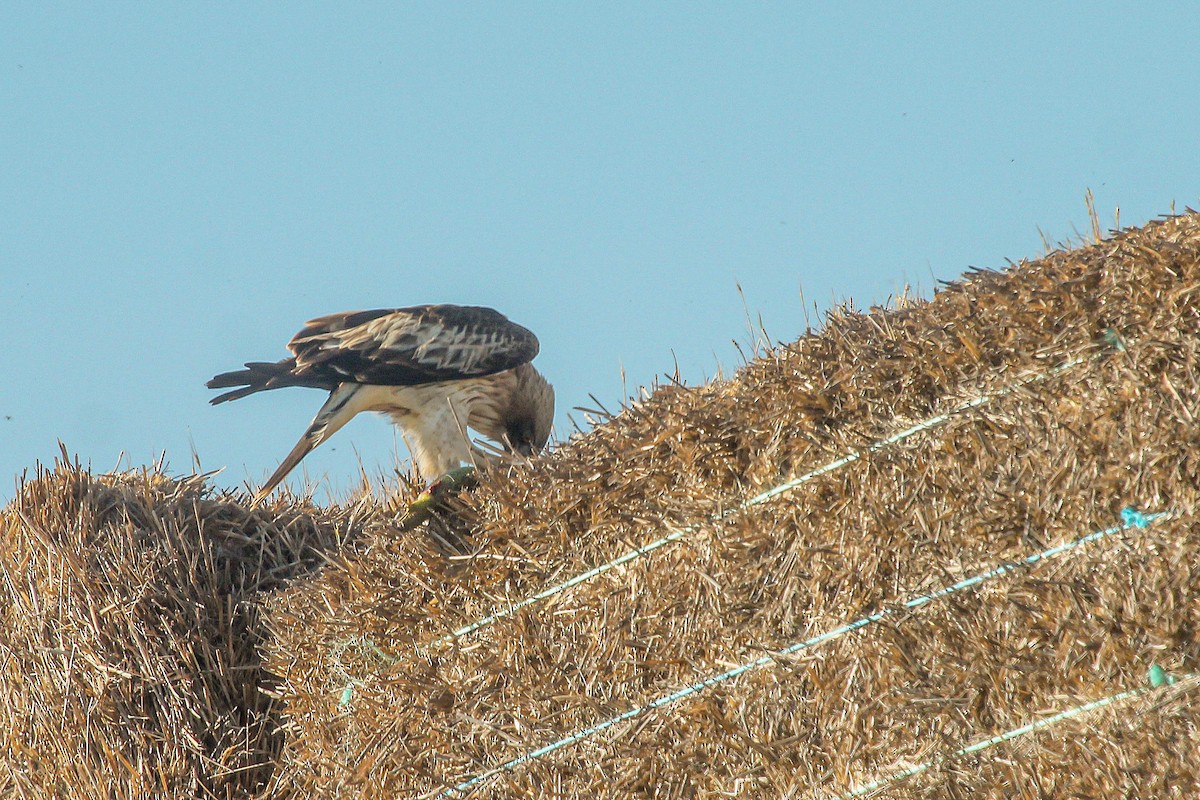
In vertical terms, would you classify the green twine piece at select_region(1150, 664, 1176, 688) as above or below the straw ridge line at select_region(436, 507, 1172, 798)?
below

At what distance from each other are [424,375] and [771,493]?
175 inches

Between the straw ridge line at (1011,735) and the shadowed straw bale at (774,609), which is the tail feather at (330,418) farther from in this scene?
the straw ridge line at (1011,735)

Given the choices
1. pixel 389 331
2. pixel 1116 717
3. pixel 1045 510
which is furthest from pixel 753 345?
pixel 389 331

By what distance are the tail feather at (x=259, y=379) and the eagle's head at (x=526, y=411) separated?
1215 mm

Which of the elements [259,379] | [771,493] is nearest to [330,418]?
[259,379]

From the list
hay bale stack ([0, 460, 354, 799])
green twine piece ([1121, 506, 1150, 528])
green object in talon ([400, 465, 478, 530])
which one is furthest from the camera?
hay bale stack ([0, 460, 354, 799])

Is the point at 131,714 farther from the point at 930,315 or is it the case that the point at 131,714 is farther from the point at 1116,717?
the point at 1116,717

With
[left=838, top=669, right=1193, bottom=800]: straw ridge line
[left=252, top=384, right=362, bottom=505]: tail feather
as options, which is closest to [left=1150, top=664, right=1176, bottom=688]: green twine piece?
[left=838, top=669, right=1193, bottom=800]: straw ridge line

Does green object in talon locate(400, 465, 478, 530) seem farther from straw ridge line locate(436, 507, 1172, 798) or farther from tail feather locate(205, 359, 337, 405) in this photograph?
tail feather locate(205, 359, 337, 405)

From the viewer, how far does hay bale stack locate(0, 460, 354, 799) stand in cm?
510

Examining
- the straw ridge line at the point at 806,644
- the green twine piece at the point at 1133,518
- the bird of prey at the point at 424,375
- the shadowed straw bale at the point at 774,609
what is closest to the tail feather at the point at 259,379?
the bird of prey at the point at 424,375

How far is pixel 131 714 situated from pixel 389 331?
3308mm

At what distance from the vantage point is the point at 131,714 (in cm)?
514

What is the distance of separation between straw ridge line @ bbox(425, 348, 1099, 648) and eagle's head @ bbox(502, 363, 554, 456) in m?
3.91
